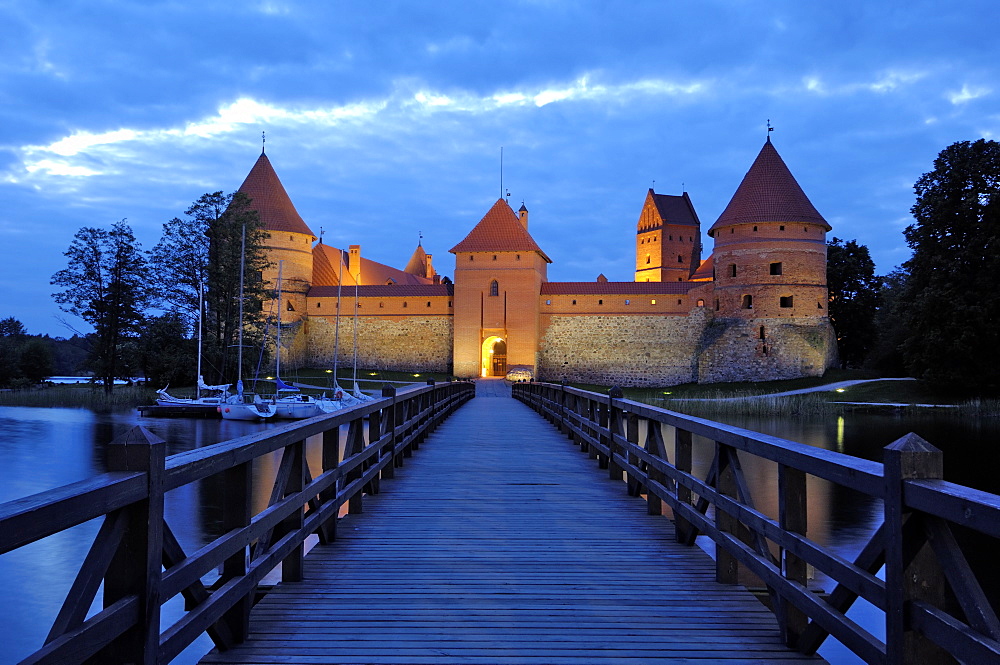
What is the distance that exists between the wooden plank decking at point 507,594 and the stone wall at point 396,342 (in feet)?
114

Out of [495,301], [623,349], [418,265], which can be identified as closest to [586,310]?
[623,349]

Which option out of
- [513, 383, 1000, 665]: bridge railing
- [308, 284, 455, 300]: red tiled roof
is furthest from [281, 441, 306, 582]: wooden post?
[308, 284, 455, 300]: red tiled roof

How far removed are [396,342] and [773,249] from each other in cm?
2001

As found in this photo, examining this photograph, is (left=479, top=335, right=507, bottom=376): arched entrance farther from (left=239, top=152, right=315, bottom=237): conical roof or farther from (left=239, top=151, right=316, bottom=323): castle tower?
(left=239, top=152, right=315, bottom=237): conical roof

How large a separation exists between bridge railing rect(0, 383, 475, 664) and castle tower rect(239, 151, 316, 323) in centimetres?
3750

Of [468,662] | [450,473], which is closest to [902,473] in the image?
[468,662]

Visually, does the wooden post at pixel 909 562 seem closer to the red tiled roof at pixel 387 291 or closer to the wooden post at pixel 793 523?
the wooden post at pixel 793 523

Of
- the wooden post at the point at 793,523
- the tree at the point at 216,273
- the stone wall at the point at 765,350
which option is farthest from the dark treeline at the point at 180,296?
the wooden post at the point at 793,523

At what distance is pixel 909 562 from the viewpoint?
2.07m

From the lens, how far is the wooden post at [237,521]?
2.91 meters

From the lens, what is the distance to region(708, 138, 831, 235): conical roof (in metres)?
35.7

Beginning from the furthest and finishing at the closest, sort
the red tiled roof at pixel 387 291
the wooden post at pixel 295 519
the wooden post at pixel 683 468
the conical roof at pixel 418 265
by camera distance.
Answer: the conical roof at pixel 418 265 < the red tiled roof at pixel 387 291 < the wooden post at pixel 683 468 < the wooden post at pixel 295 519

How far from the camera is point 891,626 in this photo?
214 cm

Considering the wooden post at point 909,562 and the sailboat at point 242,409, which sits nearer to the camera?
the wooden post at point 909,562
